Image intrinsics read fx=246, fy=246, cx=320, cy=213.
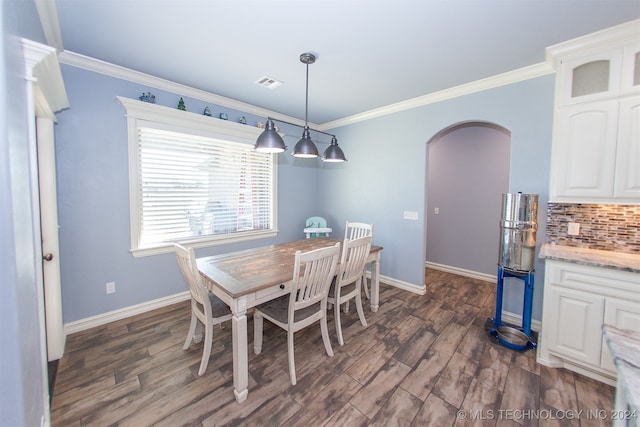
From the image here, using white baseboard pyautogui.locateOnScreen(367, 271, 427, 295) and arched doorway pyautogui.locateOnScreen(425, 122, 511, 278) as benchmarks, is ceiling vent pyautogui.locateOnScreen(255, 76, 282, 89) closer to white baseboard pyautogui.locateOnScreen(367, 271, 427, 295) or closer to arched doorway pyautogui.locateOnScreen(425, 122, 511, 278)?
arched doorway pyautogui.locateOnScreen(425, 122, 511, 278)

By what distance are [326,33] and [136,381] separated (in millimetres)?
3082

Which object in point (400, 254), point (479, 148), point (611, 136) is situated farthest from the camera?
point (479, 148)

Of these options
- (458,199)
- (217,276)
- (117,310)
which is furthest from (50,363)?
(458,199)

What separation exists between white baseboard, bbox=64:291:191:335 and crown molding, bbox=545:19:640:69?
15.3ft

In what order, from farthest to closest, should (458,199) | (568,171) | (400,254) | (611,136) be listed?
1. (458,199)
2. (400,254)
3. (568,171)
4. (611,136)

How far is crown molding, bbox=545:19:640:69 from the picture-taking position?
1.87 meters

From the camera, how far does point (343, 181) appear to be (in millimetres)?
4344

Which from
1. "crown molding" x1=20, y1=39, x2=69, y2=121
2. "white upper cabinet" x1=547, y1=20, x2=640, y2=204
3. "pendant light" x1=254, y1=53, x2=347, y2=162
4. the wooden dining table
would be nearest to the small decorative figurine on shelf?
"crown molding" x1=20, y1=39, x2=69, y2=121

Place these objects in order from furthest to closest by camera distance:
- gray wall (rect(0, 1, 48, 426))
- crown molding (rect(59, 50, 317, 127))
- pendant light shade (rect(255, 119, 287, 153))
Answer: crown molding (rect(59, 50, 317, 127)), pendant light shade (rect(255, 119, 287, 153)), gray wall (rect(0, 1, 48, 426))

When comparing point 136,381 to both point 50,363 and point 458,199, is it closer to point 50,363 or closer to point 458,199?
point 50,363

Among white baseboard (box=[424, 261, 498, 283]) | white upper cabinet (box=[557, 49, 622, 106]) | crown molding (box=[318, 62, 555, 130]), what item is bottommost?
white baseboard (box=[424, 261, 498, 283])

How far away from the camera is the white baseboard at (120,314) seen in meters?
2.45

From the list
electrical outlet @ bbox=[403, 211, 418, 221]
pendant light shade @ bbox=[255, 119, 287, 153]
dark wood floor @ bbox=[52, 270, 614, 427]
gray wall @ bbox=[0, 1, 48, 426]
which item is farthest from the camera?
electrical outlet @ bbox=[403, 211, 418, 221]

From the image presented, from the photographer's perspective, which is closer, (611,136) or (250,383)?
(250,383)
